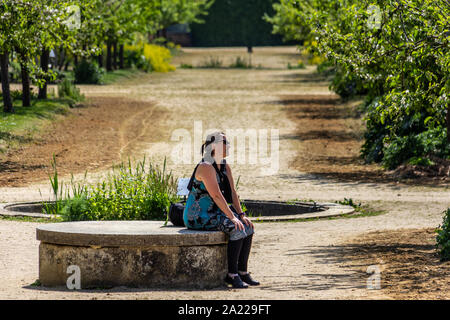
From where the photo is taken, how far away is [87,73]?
3875 centimetres

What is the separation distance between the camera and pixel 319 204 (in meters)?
14.2

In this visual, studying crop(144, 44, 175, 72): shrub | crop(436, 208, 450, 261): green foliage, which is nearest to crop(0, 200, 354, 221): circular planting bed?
crop(436, 208, 450, 261): green foliage

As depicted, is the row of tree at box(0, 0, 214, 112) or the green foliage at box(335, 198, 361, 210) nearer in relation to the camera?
the green foliage at box(335, 198, 361, 210)

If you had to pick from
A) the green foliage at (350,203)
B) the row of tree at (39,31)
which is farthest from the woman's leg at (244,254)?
the row of tree at (39,31)

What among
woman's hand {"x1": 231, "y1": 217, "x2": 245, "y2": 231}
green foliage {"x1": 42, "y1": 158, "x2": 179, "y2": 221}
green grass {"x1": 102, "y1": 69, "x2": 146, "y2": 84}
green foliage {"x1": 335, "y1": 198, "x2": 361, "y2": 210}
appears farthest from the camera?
green grass {"x1": 102, "y1": 69, "x2": 146, "y2": 84}

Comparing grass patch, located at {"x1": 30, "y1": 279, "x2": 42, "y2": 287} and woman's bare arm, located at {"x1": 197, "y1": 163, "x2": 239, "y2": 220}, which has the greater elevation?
woman's bare arm, located at {"x1": 197, "y1": 163, "x2": 239, "y2": 220}

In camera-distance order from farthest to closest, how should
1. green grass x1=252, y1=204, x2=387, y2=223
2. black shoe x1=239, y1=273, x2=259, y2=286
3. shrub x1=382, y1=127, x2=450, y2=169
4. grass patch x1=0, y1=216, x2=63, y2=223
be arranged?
shrub x1=382, y1=127, x2=450, y2=169, green grass x1=252, y1=204, x2=387, y2=223, grass patch x1=0, y1=216, x2=63, y2=223, black shoe x1=239, y1=273, x2=259, y2=286

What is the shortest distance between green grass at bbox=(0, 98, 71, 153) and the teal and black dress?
1218 cm

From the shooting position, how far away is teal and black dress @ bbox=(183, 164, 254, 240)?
847cm

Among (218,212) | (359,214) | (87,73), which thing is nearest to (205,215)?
(218,212)

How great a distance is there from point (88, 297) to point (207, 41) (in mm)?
74091

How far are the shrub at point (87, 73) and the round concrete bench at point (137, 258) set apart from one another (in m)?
30.5

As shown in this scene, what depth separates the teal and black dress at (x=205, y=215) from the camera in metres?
8.47

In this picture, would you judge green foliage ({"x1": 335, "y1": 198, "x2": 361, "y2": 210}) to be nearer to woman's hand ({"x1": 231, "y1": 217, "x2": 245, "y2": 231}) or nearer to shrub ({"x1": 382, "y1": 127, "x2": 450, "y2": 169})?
shrub ({"x1": 382, "y1": 127, "x2": 450, "y2": 169})
